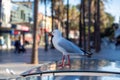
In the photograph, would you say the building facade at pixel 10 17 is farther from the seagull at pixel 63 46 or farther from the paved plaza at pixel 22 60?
the seagull at pixel 63 46

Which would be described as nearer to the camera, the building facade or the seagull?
the seagull

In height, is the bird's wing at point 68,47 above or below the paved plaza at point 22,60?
above

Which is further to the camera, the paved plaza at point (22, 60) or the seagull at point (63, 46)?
the paved plaza at point (22, 60)

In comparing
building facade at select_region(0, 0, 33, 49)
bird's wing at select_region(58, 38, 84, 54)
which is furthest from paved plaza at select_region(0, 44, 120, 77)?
building facade at select_region(0, 0, 33, 49)

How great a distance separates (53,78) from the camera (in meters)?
3.32

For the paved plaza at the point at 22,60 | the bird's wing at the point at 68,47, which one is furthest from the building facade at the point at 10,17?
the bird's wing at the point at 68,47

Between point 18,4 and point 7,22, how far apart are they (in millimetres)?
6166

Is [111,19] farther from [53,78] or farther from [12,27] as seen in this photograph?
[53,78]

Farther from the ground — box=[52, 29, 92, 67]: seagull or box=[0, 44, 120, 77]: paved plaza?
box=[52, 29, 92, 67]: seagull

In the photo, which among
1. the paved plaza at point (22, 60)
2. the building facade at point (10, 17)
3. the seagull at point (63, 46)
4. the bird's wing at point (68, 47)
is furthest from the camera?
the building facade at point (10, 17)

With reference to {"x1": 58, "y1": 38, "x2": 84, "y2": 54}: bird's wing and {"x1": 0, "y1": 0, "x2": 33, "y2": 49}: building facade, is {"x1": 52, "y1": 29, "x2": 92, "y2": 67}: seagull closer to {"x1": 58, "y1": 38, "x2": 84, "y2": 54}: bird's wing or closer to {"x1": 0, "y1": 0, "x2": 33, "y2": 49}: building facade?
{"x1": 58, "y1": 38, "x2": 84, "y2": 54}: bird's wing

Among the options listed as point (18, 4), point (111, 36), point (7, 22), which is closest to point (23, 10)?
point (18, 4)

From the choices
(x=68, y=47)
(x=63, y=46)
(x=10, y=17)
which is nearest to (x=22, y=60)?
(x=63, y=46)

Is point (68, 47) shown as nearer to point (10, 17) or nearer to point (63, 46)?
point (63, 46)
